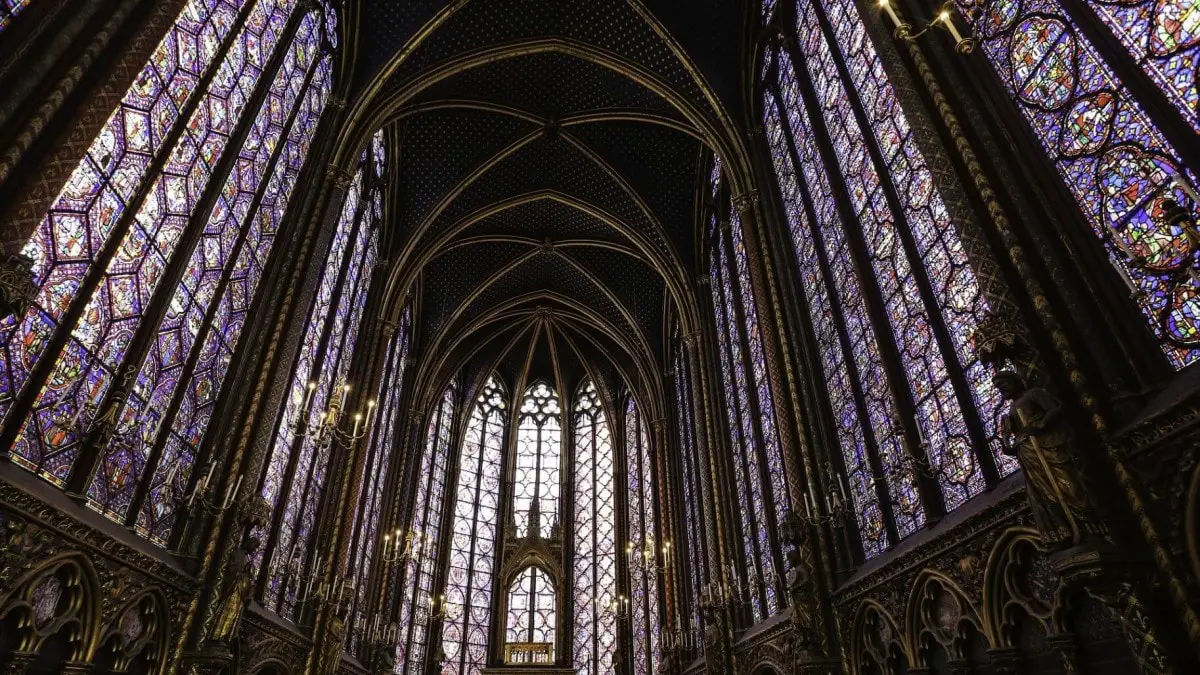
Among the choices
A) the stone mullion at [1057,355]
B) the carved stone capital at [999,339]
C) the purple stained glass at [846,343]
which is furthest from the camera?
the purple stained glass at [846,343]

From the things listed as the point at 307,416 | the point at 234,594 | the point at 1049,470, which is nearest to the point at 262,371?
the point at 307,416

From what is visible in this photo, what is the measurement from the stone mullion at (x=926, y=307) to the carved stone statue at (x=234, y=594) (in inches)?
358

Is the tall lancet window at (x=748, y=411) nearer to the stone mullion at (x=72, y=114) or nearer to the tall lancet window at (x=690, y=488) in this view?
the tall lancet window at (x=690, y=488)

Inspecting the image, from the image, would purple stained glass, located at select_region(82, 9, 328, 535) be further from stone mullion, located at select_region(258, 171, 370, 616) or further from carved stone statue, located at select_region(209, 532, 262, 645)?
stone mullion, located at select_region(258, 171, 370, 616)

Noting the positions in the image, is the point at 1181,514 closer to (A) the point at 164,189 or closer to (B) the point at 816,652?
(B) the point at 816,652

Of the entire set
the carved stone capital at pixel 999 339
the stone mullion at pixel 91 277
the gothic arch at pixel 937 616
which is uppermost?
the stone mullion at pixel 91 277

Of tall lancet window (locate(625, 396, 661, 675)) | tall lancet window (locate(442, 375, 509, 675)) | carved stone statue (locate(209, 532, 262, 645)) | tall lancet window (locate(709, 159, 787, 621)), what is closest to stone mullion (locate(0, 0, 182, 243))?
carved stone statue (locate(209, 532, 262, 645))

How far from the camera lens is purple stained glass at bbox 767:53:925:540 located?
29.0 feet

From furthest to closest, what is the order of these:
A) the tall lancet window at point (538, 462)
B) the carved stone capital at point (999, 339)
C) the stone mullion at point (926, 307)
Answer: the tall lancet window at point (538, 462), the stone mullion at point (926, 307), the carved stone capital at point (999, 339)

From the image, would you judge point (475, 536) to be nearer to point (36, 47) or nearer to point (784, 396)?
point (784, 396)

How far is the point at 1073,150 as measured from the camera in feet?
19.8

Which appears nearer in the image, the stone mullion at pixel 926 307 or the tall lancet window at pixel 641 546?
the stone mullion at pixel 926 307

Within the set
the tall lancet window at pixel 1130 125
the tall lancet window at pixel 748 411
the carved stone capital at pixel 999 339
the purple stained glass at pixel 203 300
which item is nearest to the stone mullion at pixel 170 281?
the purple stained glass at pixel 203 300

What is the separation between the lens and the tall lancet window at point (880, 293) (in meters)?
7.48
